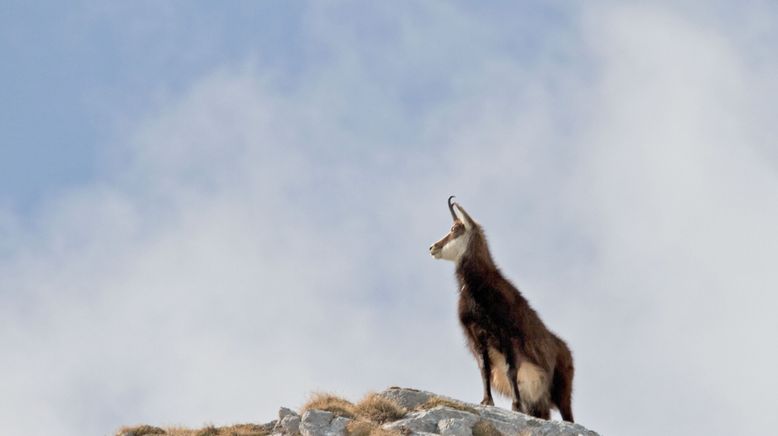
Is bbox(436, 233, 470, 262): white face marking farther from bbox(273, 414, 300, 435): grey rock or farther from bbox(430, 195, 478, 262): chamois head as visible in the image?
bbox(273, 414, 300, 435): grey rock

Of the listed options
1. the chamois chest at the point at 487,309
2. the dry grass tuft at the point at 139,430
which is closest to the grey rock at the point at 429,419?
the chamois chest at the point at 487,309

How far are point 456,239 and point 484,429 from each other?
485cm

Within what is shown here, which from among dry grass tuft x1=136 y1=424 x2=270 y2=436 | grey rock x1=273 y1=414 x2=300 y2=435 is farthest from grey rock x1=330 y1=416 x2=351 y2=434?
dry grass tuft x1=136 y1=424 x2=270 y2=436

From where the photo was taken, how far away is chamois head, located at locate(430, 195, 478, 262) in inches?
989

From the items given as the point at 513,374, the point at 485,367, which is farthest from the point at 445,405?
the point at 513,374

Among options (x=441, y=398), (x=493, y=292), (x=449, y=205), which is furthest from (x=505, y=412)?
(x=449, y=205)

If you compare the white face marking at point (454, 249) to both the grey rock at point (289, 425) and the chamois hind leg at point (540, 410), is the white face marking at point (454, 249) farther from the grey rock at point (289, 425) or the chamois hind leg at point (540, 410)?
the grey rock at point (289, 425)

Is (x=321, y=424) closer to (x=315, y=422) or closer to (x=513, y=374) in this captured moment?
(x=315, y=422)

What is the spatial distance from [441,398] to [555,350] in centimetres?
311

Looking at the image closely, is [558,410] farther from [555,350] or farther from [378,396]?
[378,396]

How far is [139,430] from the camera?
2298 cm

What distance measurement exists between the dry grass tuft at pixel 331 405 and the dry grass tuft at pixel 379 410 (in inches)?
5.9

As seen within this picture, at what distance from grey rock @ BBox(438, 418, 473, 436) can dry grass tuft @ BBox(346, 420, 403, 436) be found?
80 cm

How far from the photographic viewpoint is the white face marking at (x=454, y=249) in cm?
2506
